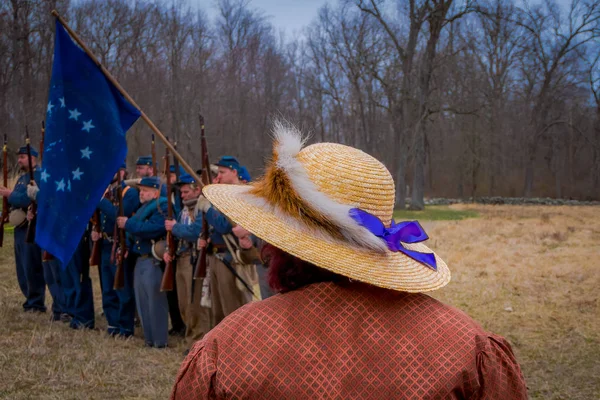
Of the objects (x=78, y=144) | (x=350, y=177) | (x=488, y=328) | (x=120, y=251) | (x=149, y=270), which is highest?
(x=78, y=144)

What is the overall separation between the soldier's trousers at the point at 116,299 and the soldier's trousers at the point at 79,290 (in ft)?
1.08

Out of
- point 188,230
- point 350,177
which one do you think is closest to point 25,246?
point 188,230

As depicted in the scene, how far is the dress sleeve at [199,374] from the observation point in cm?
161

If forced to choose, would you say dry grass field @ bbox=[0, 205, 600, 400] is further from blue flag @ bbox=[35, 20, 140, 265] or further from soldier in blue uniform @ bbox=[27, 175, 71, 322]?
blue flag @ bbox=[35, 20, 140, 265]

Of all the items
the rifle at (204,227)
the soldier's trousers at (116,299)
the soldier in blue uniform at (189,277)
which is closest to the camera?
the rifle at (204,227)

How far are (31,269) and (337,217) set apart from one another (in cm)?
771

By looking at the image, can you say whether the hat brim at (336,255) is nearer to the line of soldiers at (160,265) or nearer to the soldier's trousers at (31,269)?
the line of soldiers at (160,265)

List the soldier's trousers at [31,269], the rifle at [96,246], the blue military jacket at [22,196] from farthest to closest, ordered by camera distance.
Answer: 1. the soldier's trousers at [31,269]
2. the blue military jacket at [22,196]
3. the rifle at [96,246]

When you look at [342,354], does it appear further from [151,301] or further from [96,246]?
[96,246]

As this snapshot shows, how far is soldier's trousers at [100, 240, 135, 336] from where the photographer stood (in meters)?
7.12

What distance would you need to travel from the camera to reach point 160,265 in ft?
22.4

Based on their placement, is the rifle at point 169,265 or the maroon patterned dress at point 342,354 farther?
the rifle at point 169,265

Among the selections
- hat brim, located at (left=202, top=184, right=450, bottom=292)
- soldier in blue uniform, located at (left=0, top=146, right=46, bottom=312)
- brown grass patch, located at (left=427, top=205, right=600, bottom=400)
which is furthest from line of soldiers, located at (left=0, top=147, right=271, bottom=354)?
hat brim, located at (left=202, top=184, right=450, bottom=292)

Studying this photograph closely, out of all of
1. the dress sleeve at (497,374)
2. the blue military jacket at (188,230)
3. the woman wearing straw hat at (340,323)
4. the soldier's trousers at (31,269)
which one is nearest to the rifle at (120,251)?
the blue military jacket at (188,230)
